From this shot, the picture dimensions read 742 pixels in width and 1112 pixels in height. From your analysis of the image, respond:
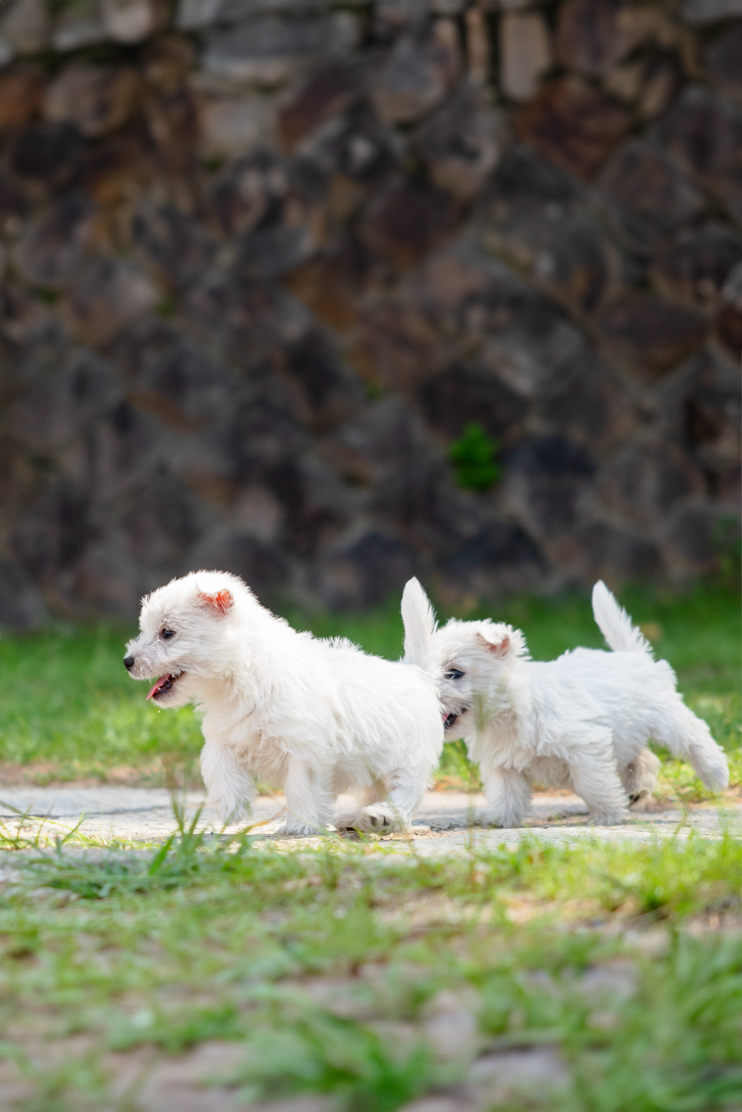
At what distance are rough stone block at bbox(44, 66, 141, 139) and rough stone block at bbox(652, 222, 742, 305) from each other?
2.69m

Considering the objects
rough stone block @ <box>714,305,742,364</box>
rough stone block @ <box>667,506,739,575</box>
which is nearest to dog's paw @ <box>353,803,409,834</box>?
rough stone block @ <box>667,506,739,575</box>

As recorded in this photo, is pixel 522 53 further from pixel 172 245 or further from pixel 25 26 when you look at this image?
pixel 25 26

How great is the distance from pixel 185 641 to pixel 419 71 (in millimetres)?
4032

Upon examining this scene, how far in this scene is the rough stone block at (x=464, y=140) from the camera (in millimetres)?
5285

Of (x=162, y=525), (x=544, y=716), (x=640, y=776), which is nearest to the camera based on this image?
(x=544, y=716)

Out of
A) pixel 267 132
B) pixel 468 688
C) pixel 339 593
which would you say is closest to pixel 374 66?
pixel 267 132

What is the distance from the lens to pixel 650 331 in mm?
5297

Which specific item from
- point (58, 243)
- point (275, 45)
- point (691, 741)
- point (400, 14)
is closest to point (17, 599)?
point (58, 243)

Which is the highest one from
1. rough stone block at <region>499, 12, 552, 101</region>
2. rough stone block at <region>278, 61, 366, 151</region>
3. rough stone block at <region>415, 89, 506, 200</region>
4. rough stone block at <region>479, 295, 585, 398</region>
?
rough stone block at <region>499, 12, 552, 101</region>

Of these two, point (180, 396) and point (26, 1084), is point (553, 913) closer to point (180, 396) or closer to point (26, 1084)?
point (26, 1084)

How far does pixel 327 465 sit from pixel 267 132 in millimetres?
1604

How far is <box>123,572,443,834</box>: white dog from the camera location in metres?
2.06

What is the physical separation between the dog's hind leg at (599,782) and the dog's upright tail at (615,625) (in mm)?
497

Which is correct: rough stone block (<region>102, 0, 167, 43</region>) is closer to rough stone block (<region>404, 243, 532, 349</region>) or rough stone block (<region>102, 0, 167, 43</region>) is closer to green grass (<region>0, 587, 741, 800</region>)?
rough stone block (<region>404, 243, 532, 349</region>)
